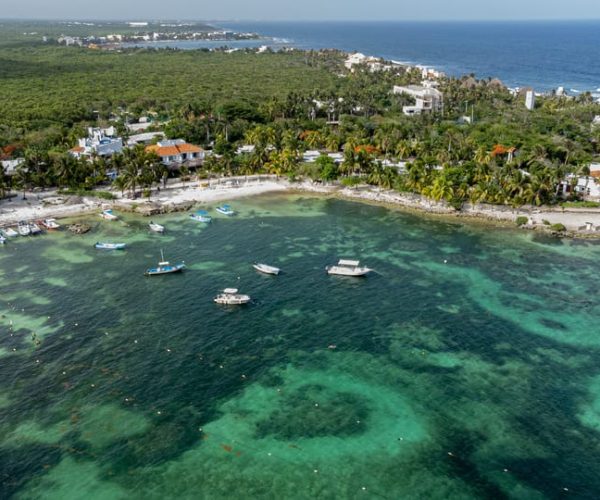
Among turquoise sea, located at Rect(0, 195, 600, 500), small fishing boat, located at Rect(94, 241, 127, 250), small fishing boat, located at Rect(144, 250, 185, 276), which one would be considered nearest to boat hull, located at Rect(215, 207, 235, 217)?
turquoise sea, located at Rect(0, 195, 600, 500)

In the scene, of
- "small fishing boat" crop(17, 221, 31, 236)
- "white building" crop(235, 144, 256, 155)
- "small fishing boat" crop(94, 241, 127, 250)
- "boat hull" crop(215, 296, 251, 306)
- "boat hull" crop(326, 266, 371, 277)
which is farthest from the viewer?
"white building" crop(235, 144, 256, 155)

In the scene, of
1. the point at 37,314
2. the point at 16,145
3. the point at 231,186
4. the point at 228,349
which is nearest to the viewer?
the point at 228,349

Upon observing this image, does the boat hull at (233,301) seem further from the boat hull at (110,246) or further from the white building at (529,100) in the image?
the white building at (529,100)

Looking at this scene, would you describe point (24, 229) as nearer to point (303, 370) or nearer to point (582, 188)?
point (303, 370)

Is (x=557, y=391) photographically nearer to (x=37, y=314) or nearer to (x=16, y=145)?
(x=37, y=314)

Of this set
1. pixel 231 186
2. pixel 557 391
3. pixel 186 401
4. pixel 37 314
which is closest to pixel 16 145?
pixel 231 186

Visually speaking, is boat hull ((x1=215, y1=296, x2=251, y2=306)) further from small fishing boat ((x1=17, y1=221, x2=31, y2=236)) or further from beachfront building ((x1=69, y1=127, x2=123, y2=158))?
beachfront building ((x1=69, y1=127, x2=123, y2=158))

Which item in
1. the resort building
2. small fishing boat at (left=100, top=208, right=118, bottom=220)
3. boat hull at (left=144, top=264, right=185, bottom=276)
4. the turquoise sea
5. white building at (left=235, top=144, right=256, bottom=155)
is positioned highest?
the resort building
